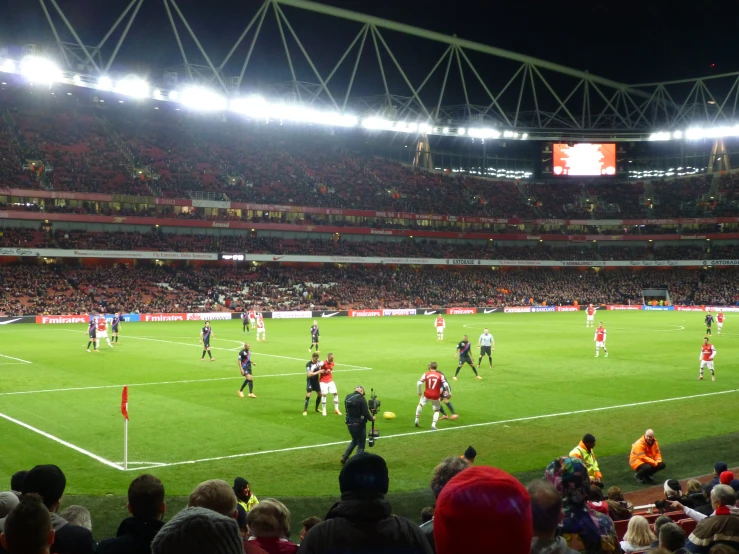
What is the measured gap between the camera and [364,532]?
3279 mm

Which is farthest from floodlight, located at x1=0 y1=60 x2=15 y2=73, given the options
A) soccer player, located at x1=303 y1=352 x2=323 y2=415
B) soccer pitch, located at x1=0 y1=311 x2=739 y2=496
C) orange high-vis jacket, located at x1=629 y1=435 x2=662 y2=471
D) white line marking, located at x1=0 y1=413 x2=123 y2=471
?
orange high-vis jacket, located at x1=629 y1=435 x2=662 y2=471

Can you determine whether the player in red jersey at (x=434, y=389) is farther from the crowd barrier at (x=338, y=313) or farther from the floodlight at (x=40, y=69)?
the floodlight at (x=40, y=69)

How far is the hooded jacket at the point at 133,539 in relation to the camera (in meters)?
4.41

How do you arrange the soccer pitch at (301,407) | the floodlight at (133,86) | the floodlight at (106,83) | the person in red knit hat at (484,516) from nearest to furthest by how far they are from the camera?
1. the person in red knit hat at (484,516)
2. the soccer pitch at (301,407)
3. the floodlight at (106,83)
4. the floodlight at (133,86)

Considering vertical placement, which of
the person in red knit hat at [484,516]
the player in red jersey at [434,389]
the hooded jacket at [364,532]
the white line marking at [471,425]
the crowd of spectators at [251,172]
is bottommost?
the white line marking at [471,425]

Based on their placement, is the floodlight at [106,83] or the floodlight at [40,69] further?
the floodlight at [106,83]

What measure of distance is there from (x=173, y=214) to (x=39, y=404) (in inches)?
2349

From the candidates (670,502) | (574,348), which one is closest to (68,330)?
(574,348)

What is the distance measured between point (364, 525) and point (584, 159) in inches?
3925

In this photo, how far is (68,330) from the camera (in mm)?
51906

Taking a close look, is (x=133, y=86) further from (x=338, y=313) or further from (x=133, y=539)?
(x=133, y=539)

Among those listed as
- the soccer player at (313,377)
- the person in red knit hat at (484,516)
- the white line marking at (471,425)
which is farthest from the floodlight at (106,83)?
the person in red knit hat at (484,516)

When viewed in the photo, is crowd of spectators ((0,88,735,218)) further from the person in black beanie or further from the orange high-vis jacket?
the person in black beanie

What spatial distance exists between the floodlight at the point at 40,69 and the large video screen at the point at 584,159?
2551 inches
